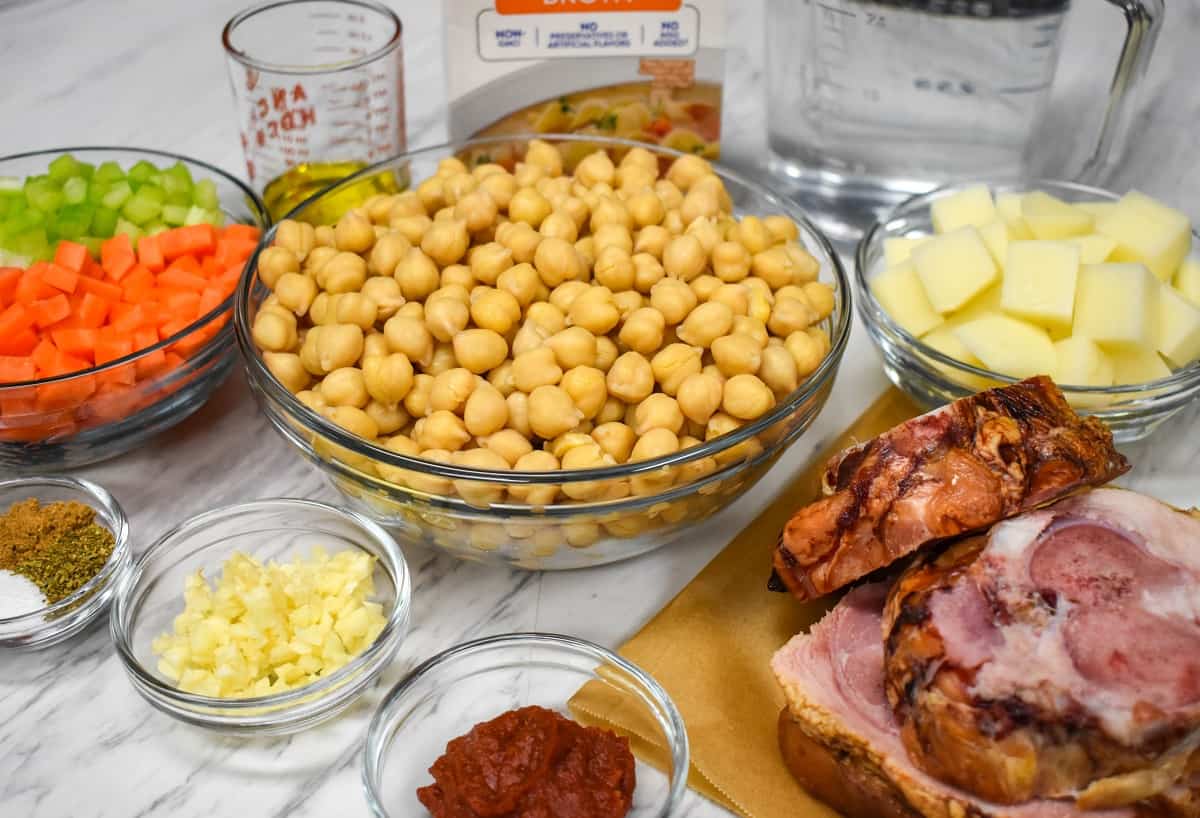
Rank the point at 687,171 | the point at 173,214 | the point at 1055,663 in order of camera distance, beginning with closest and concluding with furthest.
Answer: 1. the point at 1055,663
2. the point at 687,171
3. the point at 173,214

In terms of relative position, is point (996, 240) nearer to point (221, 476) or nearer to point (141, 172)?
point (221, 476)

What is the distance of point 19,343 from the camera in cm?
204

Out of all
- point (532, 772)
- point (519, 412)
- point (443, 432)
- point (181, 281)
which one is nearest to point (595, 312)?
point (519, 412)

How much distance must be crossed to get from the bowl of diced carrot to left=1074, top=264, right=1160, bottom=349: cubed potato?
4.73ft

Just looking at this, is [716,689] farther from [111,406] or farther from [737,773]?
[111,406]

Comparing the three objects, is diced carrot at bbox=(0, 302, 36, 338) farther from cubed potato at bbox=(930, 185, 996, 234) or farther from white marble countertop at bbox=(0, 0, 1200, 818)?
cubed potato at bbox=(930, 185, 996, 234)

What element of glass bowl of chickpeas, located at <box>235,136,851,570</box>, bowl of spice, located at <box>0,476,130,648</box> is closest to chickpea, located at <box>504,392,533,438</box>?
glass bowl of chickpeas, located at <box>235,136,851,570</box>

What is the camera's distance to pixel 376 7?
8.91 ft

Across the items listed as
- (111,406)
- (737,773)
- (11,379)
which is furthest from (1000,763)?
(11,379)

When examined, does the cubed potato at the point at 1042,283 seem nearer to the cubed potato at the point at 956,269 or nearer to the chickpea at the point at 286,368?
the cubed potato at the point at 956,269

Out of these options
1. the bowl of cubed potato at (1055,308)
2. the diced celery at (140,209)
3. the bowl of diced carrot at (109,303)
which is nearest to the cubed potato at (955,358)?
the bowl of cubed potato at (1055,308)

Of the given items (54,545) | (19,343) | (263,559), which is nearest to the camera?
(54,545)

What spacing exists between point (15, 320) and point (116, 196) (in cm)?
41

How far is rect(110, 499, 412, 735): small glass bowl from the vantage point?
1609 mm
